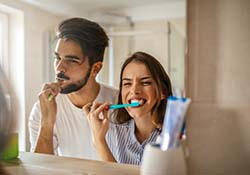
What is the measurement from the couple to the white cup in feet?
0.50

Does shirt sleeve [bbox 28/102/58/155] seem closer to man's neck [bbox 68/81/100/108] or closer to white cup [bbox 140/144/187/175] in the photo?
man's neck [bbox 68/81/100/108]

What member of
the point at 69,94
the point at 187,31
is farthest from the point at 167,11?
the point at 69,94

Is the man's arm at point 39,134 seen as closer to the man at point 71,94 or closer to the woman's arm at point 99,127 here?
the man at point 71,94

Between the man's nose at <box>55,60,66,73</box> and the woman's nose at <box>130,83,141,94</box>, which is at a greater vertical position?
the man's nose at <box>55,60,66,73</box>

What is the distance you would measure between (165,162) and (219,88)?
0.68 feet

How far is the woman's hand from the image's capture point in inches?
30.6

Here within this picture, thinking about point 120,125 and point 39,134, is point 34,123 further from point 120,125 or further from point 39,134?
point 120,125

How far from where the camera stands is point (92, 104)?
800 mm

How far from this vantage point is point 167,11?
0.72 metres

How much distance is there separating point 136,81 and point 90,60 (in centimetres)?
16

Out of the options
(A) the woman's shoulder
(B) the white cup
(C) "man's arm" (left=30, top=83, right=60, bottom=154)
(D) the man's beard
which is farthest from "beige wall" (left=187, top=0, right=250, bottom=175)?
(C) "man's arm" (left=30, top=83, right=60, bottom=154)

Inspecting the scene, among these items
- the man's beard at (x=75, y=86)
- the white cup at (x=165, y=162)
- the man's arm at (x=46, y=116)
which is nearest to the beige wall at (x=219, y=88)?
the white cup at (x=165, y=162)

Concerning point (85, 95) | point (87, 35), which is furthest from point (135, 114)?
point (87, 35)

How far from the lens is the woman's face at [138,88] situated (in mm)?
728
